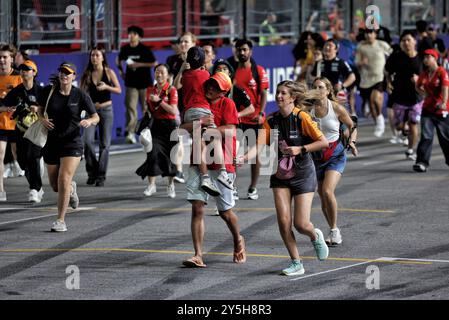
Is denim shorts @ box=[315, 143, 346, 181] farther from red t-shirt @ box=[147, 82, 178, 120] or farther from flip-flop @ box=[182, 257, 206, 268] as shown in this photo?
red t-shirt @ box=[147, 82, 178, 120]

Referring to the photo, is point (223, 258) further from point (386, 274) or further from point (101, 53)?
point (101, 53)

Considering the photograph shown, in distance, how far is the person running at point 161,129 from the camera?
1628cm

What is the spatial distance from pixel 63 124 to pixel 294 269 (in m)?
3.95

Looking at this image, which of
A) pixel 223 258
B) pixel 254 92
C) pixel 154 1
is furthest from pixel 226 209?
pixel 154 1

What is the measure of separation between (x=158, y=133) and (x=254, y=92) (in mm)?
1426

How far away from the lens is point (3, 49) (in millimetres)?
16859

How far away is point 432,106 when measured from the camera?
18.8 metres

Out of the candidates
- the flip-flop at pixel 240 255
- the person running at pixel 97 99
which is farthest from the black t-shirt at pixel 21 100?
the flip-flop at pixel 240 255

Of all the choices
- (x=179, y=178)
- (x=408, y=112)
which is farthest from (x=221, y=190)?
(x=408, y=112)

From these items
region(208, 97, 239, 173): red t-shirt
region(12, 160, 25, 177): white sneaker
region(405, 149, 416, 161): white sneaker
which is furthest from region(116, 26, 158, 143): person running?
region(208, 97, 239, 173): red t-shirt

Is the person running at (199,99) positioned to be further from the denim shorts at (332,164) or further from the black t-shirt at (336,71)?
the black t-shirt at (336,71)

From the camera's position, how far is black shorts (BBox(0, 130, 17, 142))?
16469 millimetres

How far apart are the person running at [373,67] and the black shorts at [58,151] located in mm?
11682

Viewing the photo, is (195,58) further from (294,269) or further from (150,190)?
(150,190)
